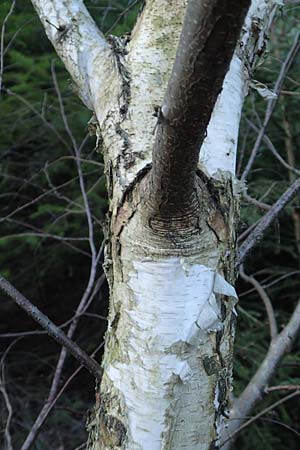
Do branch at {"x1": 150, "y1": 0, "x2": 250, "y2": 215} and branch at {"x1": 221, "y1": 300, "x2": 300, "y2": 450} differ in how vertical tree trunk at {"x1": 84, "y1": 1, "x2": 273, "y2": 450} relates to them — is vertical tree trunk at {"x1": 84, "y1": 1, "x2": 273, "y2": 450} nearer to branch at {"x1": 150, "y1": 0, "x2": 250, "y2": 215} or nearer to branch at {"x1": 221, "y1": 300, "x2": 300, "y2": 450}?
branch at {"x1": 150, "y1": 0, "x2": 250, "y2": 215}

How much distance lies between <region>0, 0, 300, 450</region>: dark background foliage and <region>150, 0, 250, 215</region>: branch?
1608mm

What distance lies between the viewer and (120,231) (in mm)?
862

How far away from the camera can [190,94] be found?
1.90ft

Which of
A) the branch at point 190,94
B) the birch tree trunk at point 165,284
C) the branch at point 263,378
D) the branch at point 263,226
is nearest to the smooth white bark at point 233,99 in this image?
the birch tree trunk at point 165,284

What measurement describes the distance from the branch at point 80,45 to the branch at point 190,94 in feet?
1.28

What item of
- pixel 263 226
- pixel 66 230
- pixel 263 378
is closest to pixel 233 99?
pixel 263 226

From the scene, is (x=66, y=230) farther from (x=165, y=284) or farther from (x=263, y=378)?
(x=165, y=284)

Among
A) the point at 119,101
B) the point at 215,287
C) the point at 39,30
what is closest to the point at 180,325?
the point at 215,287

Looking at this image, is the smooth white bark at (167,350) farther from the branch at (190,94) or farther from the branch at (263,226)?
the branch at (263,226)

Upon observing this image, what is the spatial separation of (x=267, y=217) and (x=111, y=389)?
0.61 m

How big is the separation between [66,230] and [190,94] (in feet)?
7.40

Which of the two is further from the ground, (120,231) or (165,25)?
(165,25)

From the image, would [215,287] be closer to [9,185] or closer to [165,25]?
[165,25]

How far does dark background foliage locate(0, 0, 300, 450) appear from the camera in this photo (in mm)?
2465
